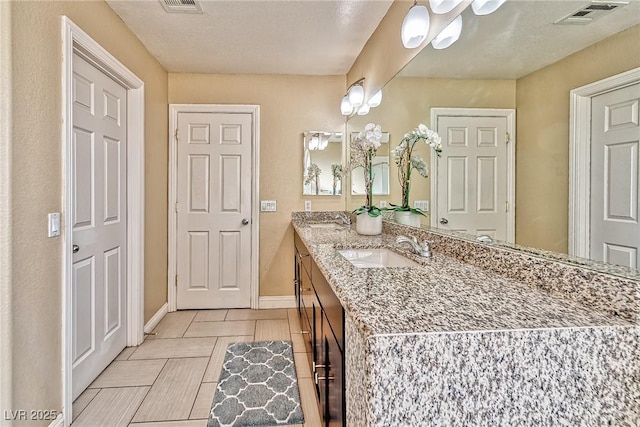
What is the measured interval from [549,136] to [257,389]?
1958 millimetres

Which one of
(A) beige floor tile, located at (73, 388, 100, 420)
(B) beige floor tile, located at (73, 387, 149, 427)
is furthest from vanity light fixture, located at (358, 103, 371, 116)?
(A) beige floor tile, located at (73, 388, 100, 420)

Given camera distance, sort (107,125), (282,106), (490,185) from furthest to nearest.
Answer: (282,106), (107,125), (490,185)

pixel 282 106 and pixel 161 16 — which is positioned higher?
pixel 161 16

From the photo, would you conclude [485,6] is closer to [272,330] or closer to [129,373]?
[272,330]

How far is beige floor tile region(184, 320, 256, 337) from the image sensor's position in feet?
9.39

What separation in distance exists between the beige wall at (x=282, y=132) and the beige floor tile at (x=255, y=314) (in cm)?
19

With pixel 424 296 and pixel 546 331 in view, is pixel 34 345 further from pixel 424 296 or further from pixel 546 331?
pixel 546 331

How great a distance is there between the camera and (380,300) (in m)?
0.88

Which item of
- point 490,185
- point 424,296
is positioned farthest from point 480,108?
point 424,296

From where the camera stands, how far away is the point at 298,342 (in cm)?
269

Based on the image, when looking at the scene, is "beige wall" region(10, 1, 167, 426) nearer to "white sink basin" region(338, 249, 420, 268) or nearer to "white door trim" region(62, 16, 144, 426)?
"white door trim" region(62, 16, 144, 426)

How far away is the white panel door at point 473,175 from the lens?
1253 millimetres

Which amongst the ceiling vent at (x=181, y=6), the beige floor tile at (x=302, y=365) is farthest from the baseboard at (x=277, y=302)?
the ceiling vent at (x=181, y=6)

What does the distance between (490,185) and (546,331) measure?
72cm
